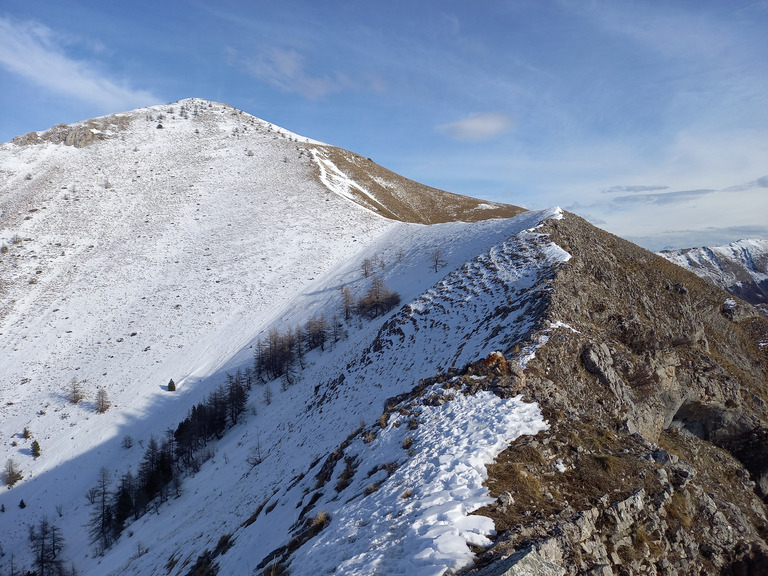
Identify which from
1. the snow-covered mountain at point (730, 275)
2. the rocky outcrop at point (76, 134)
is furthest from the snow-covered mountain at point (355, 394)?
the snow-covered mountain at point (730, 275)

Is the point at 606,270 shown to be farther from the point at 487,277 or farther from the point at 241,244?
the point at 241,244

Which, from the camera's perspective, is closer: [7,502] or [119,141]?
[7,502]

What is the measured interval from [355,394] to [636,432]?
12866mm

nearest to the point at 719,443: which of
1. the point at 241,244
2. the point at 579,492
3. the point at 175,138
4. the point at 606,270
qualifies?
the point at 606,270

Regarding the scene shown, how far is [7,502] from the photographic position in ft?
98.4

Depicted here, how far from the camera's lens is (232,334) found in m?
42.8

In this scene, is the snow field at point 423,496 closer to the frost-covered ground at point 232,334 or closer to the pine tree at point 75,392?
the frost-covered ground at point 232,334

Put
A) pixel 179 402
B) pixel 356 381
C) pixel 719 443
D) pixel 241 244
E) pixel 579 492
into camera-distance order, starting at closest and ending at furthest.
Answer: pixel 579 492
pixel 719 443
pixel 356 381
pixel 179 402
pixel 241 244

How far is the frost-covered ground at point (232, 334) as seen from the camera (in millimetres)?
11016

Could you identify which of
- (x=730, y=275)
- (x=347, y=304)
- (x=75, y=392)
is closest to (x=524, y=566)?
(x=347, y=304)

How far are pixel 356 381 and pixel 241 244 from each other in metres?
39.5

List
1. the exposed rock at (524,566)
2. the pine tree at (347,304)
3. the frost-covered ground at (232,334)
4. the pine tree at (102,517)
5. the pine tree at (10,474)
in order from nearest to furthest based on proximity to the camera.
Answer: the exposed rock at (524,566) → the frost-covered ground at (232,334) → the pine tree at (102,517) → the pine tree at (10,474) → the pine tree at (347,304)

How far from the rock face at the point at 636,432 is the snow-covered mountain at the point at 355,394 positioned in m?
0.08

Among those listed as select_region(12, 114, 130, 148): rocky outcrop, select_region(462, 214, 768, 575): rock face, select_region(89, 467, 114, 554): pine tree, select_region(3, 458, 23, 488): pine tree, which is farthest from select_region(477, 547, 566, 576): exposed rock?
select_region(12, 114, 130, 148): rocky outcrop
